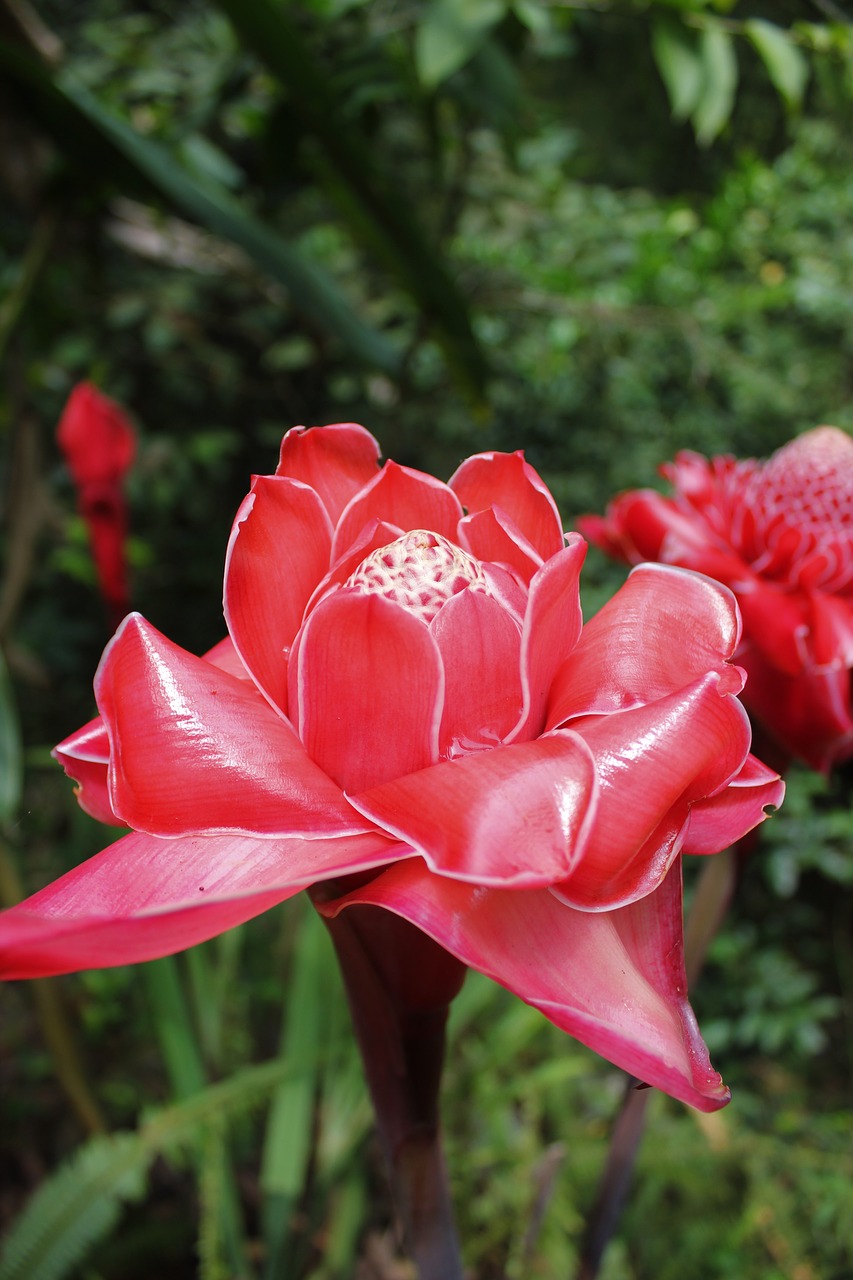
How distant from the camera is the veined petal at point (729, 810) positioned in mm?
245

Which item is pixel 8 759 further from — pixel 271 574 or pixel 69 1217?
pixel 271 574

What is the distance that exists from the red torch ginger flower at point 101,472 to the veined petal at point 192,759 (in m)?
0.59

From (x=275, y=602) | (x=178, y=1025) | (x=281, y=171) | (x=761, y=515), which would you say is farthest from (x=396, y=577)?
(x=281, y=171)

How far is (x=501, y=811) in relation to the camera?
0.21 meters

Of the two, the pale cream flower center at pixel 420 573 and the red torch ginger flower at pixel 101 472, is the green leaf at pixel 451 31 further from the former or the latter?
the pale cream flower center at pixel 420 573

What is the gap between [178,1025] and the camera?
0.86 m

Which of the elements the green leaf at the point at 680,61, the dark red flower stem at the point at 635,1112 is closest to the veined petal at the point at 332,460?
the dark red flower stem at the point at 635,1112

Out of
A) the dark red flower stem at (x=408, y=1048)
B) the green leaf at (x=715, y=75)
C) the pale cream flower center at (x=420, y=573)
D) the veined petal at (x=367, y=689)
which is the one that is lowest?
the dark red flower stem at (x=408, y=1048)

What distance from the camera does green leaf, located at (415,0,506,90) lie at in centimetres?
74

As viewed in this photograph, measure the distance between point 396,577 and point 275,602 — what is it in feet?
Answer: 0.13

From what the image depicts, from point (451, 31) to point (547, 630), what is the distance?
28.5 inches

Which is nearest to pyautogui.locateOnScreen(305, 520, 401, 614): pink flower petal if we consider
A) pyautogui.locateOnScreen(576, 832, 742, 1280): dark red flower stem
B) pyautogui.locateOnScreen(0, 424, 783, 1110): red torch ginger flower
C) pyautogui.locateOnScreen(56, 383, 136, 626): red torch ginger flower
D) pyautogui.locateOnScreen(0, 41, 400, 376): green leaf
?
pyautogui.locateOnScreen(0, 424, 783, 1110): red torch ginger flower

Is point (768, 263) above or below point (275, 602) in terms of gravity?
below

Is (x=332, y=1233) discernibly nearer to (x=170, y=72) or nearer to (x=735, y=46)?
(x=170, y=72)
